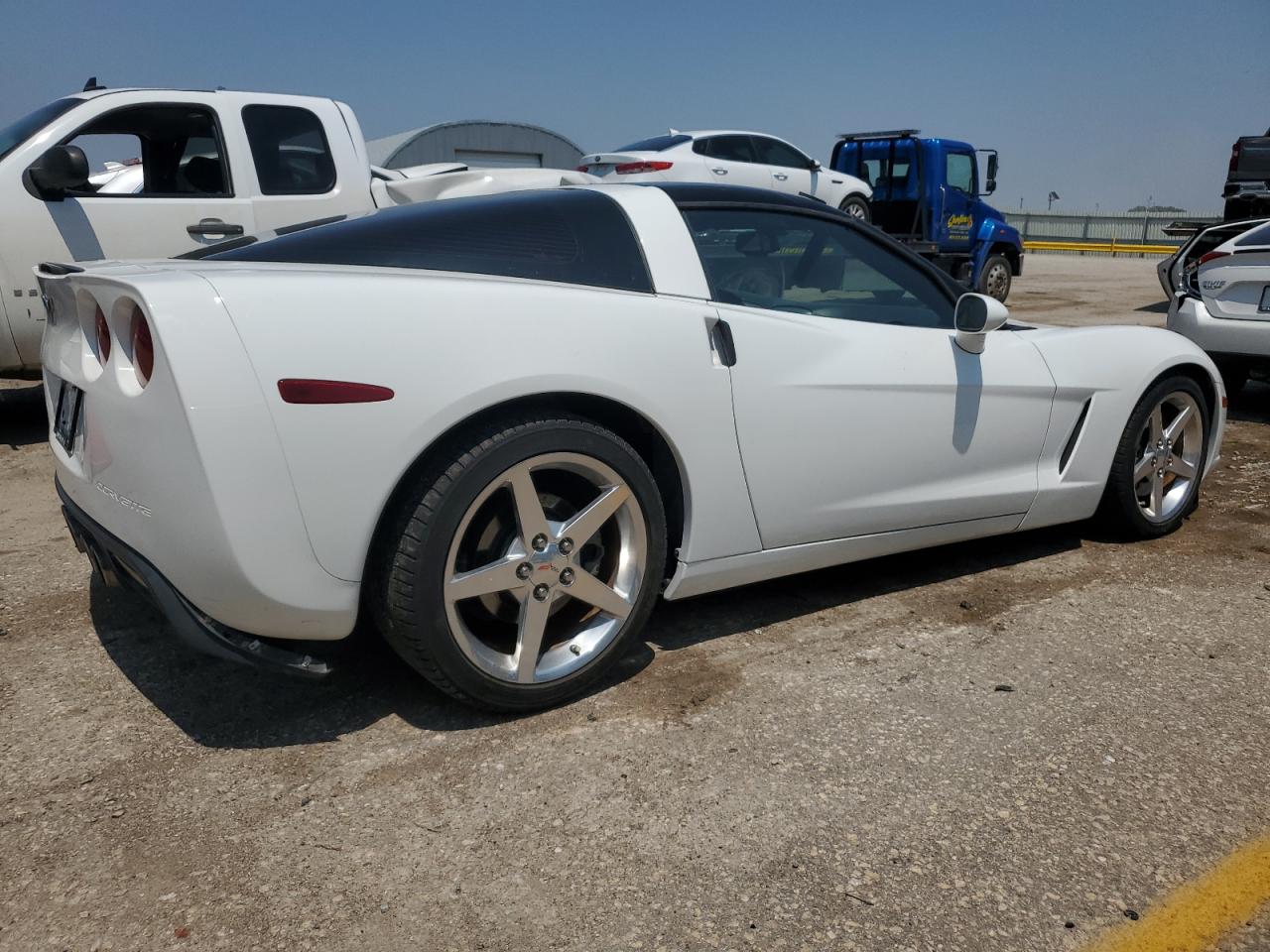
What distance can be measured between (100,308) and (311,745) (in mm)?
1172

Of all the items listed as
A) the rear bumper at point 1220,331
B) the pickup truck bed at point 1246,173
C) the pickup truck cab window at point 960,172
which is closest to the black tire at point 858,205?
the pickup truck cab window at point 960,172

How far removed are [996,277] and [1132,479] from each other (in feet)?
36.4

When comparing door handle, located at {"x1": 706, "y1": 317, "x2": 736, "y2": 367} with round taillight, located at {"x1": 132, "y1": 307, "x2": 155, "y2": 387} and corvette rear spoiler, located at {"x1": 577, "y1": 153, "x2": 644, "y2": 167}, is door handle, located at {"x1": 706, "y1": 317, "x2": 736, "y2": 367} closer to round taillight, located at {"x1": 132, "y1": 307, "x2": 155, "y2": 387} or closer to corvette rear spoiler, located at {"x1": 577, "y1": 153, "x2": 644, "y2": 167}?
round taillight, located at {"x1": 132, "y1": 307, "x2": 155, "y2": 387}

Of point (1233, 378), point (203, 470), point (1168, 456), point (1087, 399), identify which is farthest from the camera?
point (1233, 378)

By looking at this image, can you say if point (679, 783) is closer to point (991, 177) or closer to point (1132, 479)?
point (1132, 479)

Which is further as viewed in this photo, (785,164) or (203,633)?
(785,164)

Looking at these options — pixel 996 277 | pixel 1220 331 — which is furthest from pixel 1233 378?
pixel 996 277

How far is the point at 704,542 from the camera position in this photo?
298cm

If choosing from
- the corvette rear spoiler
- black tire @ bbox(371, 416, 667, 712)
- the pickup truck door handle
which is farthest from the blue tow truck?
black tire @ bbox(371, 416, 667, 712)

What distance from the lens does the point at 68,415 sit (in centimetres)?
277

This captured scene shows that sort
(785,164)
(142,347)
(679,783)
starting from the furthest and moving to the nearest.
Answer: (785,164) < (679,783) < (142,347)

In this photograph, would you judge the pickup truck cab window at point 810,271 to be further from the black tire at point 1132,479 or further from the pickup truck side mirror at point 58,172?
the pickup truck side mirror at point 58,172

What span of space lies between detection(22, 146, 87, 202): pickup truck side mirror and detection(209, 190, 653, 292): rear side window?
3349 mm

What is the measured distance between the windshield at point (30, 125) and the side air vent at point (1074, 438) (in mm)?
5602
